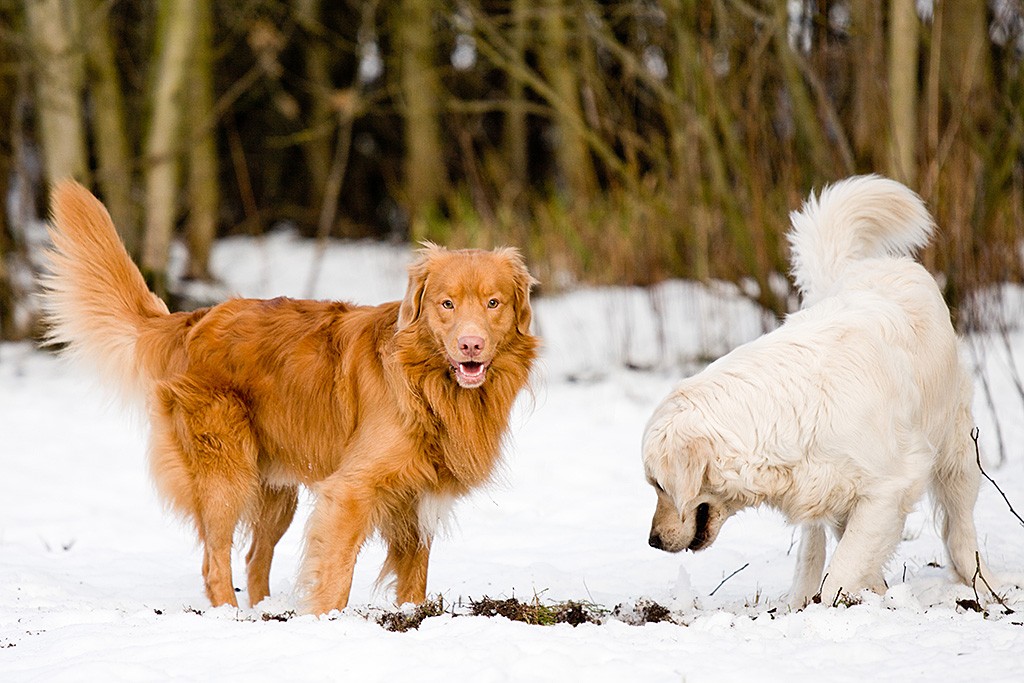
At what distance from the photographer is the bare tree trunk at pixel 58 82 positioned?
420 inches

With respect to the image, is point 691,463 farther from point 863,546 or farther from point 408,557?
point 408,557

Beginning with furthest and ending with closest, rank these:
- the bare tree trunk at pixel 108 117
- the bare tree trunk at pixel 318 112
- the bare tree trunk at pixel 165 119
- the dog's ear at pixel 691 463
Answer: the bare tree trunk at pixel 318 112 → the bare tree trunk at pixel 108 117 → the bare tree trunk at pixel 165 119 → the dog's ear at pixel 691 463

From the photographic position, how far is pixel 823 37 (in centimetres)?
797

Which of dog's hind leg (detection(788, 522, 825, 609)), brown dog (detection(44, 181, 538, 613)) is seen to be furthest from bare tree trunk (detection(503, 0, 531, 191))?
dog's hind leg (detection(788, 522, 825, 609))

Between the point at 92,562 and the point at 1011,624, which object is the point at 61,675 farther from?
the point at 1011,624

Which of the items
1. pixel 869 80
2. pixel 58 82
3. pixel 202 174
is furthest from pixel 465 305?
pixel 202 174

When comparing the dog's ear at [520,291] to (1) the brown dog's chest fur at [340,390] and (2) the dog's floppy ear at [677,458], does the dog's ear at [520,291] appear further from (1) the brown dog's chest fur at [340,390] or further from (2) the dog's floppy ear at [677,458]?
(2) the dog's floppy ear at [677,458]

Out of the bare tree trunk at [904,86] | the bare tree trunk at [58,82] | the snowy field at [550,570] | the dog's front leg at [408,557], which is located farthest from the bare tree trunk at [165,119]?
the dog's front leg at [408,557]

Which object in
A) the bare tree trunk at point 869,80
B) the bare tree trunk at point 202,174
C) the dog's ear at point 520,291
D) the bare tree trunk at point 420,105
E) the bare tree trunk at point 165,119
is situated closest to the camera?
the dog's ear at point 520,291

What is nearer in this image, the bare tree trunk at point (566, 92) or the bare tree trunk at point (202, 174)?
the bare tree trunk at point (566, 92)

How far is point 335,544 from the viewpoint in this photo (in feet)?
14.9

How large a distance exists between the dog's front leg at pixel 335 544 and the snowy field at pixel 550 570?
0.14 m

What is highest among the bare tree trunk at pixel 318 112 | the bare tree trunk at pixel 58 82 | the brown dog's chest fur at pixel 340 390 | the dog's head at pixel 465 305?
the bare tree trunk at pixel 318 112

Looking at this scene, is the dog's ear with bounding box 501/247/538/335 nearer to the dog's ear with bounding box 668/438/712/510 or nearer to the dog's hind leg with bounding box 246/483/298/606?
the dog's ear with bounding box 668/438/712/510
